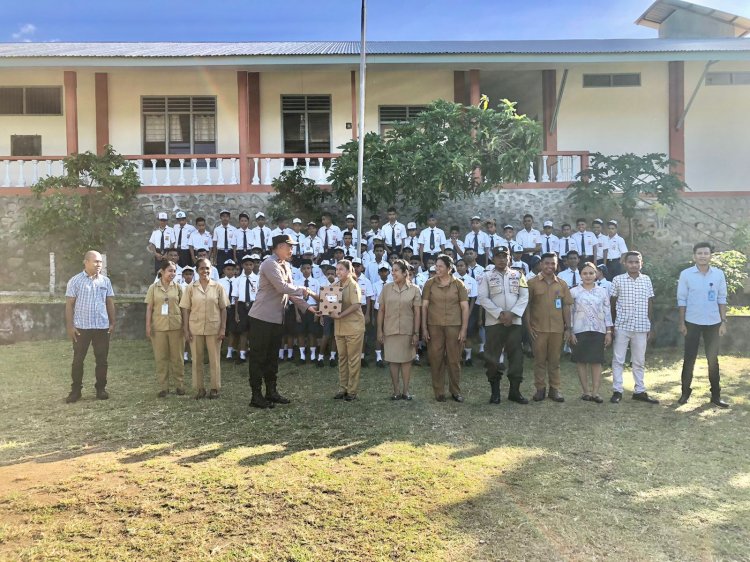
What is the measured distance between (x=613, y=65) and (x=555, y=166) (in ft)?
11.3

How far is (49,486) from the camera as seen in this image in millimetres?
3820

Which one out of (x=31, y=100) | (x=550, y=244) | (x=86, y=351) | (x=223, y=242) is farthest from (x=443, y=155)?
(x=31, y=100)

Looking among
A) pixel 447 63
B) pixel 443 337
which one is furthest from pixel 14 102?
pixel 443 337

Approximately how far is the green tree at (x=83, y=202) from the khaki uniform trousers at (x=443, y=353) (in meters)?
8.09

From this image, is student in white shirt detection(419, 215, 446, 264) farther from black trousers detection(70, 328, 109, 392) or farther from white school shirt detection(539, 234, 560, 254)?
black trousers detection(70, 328, 109, 392)

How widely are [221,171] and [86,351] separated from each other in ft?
22.0

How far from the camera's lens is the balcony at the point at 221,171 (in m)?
12.3

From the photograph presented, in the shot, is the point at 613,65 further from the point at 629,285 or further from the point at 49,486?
the point at 49,486

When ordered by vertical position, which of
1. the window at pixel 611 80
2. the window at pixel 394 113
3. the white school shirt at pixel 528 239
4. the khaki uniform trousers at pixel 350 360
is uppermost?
the window at pixel 611 80

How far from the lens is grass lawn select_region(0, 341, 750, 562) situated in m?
3.14

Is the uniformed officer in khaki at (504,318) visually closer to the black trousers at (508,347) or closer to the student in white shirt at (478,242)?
the black trousers at (508,347)

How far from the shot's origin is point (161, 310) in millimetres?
6723

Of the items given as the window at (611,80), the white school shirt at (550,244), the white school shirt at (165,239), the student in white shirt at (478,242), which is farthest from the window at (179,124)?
the window at (611,80)

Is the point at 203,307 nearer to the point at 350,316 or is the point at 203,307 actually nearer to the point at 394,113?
the point at 350,316
